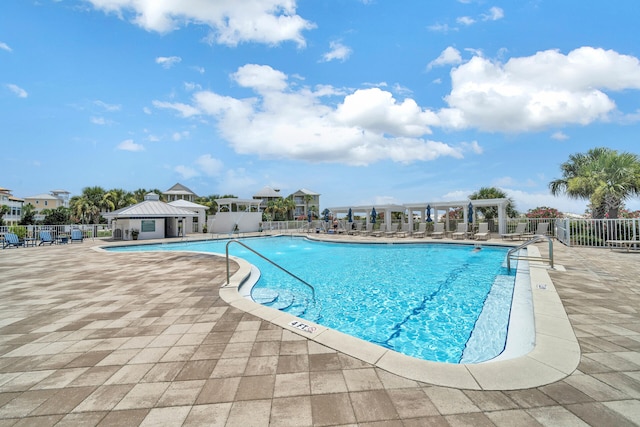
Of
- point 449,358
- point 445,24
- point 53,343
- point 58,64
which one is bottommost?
point 449,358

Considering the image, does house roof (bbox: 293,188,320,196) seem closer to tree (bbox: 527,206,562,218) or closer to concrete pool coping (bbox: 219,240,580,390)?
tree (bbox: 527,206,562,218)

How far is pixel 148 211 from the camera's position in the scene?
18.9 m

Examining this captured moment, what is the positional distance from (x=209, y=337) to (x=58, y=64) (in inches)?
426

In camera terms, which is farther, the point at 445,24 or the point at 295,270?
the point at 295,270

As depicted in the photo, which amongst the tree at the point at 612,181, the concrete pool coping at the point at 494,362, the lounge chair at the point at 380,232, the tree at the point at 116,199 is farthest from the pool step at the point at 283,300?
the tree at the point at 116,199

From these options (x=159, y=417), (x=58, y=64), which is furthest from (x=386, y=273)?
(x=58, y=64)

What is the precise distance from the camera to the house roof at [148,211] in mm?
17906

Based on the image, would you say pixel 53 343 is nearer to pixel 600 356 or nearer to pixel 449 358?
pixel 449 358

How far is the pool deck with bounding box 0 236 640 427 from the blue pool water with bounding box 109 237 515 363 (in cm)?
129

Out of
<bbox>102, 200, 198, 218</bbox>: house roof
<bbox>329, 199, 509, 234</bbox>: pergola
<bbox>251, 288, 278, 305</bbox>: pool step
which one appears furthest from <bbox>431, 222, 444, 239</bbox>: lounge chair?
<bbox>102, 200, 198, 218</bbox>: house roof

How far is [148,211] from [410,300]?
19427mm

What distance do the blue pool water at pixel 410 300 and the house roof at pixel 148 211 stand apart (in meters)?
12.7

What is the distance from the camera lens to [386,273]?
8594 millimetres

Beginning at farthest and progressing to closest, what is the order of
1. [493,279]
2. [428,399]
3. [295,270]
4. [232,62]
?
1. [232,62]
2. [295,270]
3. [493,279]
4. [428,399]
